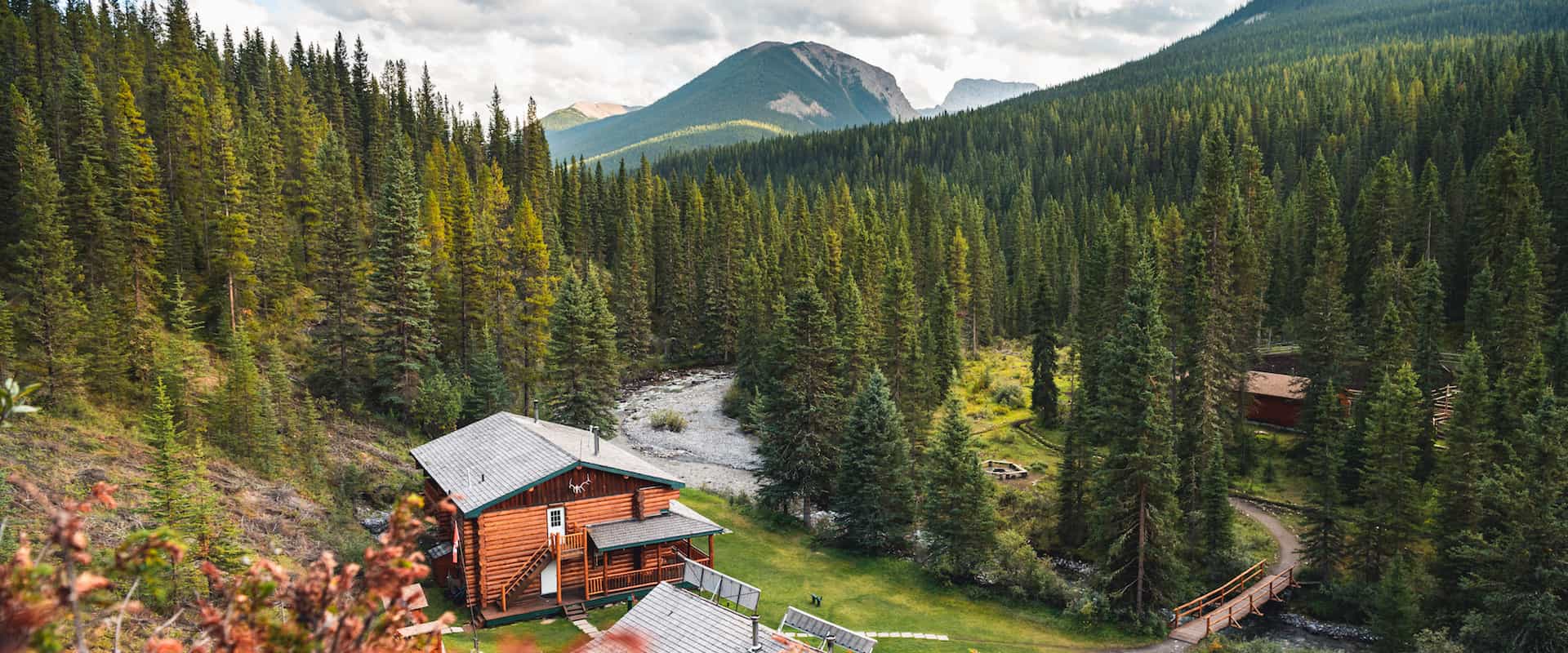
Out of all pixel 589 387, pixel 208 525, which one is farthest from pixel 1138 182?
pixel 208 525

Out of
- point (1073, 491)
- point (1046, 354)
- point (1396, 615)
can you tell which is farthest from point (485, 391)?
point (1396, 615)

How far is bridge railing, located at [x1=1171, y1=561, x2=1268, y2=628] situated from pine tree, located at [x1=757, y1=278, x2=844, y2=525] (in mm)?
15541

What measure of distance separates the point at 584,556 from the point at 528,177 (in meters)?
73.3

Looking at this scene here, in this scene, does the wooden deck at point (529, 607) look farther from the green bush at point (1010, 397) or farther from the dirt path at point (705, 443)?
the green bush at point (1010, 397)

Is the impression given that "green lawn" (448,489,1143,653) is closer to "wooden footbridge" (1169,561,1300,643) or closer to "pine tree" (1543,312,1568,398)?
"wooden footbridge" (1169,561,1300,643)

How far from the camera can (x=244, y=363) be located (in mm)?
32250

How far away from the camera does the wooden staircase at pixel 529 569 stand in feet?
85.6

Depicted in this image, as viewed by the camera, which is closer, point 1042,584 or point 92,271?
point 1042,584

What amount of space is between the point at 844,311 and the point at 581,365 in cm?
1506

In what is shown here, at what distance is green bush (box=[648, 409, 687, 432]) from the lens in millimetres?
57469

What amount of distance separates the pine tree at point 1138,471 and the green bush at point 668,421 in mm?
32697

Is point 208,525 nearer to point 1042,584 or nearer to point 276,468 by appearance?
point 276,468

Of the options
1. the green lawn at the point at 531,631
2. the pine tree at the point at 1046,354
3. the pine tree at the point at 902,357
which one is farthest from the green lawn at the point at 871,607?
the pine tree at the point at 1046,354

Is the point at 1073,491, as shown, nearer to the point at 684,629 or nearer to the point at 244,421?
the point at 684,629
